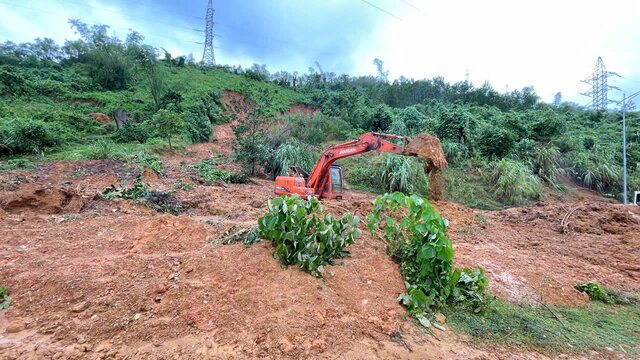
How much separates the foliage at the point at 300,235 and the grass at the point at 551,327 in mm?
1340

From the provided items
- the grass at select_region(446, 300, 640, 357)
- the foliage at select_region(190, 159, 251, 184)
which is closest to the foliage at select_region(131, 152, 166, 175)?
the foliage at select_region(190, 159, 251, 184)

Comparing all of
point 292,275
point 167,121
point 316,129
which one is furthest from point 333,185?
point 316,129

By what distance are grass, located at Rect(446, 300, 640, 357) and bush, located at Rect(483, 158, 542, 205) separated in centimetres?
837

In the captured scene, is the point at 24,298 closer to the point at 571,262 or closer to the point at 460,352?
the point at 460,352

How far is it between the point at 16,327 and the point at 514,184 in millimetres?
13015

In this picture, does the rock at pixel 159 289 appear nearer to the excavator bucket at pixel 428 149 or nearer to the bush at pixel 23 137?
the excavator bucket at pixel 428 149

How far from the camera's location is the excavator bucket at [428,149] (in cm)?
553

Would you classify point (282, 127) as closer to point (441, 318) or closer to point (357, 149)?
point (357, 149)

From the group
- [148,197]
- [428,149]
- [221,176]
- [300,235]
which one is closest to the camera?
[300,235]

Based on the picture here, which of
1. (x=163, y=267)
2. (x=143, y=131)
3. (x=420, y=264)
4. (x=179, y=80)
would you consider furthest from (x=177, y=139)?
(x=420, y=264)

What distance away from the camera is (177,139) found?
15.5 m

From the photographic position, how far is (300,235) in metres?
2.91

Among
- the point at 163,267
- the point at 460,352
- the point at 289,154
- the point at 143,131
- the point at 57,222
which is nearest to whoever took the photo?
the point at 460,352

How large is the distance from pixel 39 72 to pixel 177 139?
17089 millimetres
